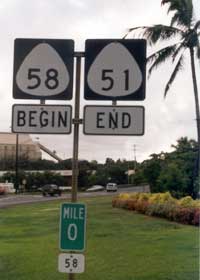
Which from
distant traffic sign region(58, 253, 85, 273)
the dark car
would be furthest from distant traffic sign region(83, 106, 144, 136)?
the dark car

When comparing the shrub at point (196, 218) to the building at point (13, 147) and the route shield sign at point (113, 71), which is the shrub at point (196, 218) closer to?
the route shield sign at point (113, 71)

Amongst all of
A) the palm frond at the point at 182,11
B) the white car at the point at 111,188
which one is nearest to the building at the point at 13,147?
the white car at the point at 111,188

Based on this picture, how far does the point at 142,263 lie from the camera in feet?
42.7

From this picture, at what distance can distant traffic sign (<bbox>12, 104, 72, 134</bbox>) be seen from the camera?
18.1 feet

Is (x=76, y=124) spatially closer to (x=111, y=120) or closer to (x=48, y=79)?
(x=111, y=120)

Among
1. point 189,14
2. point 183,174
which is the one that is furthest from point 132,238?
point 183,174

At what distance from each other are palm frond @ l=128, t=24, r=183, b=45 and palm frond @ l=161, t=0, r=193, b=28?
42 centimetres

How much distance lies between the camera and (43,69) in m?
5.55

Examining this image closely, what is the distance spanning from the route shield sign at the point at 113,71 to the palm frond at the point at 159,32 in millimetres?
23282

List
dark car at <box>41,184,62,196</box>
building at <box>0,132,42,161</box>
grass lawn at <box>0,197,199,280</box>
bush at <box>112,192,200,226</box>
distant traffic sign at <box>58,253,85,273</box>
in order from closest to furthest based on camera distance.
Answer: distant traffic sign at <box>58,253,85,273</box>, grass lawn at <box>0,197,199,280</box>, bush at <box>112,192,200,226</box>, dark car at <box>41,184,62,196</box>, building at <box>0,132,42,161</box>

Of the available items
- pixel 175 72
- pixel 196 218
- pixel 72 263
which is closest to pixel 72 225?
pixel 72 263

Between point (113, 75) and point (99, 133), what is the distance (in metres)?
0.47

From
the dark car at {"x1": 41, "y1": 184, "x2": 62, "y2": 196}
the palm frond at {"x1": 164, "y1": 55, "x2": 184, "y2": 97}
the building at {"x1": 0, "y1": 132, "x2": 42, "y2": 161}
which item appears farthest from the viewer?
the building at {"x1": 0, "y1": 132, "x2": 42, "y2": 161}

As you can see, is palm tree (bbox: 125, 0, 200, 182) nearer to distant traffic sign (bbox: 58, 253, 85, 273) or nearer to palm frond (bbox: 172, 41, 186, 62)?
palm frond (bbox: 172, 41, 186, 62)
